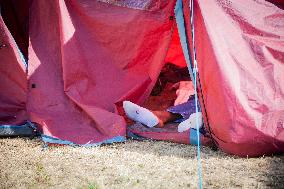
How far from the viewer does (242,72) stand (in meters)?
2.75

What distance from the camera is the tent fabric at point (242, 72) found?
2633 mm

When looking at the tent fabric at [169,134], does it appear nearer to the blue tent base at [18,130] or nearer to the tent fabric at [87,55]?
the tent fabric at [87,55]

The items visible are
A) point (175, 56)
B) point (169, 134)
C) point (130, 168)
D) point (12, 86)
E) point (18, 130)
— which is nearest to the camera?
point (130, 168)

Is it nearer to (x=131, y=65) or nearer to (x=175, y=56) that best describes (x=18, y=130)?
(x=131, y=65)

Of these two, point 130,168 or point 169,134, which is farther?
point 169,134

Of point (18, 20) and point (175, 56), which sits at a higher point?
point (18, 20)

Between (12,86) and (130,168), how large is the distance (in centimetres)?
166

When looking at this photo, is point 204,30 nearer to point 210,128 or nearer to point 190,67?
point 190,67

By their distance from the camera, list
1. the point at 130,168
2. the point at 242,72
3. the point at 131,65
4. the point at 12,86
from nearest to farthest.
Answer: the point at 130,168 → the point at 242,72 → the point at 12,86 → the point at 131,65

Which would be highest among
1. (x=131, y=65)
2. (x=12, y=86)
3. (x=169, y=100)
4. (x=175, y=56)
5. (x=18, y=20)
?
(x=18, y=20)

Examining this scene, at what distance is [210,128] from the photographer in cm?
289

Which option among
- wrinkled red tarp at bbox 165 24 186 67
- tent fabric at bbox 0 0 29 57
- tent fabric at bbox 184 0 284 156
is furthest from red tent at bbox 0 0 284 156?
wrinkled red tarp at bbox 165 24 186 67

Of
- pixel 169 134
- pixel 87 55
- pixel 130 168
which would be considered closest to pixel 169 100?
pixel 169 134

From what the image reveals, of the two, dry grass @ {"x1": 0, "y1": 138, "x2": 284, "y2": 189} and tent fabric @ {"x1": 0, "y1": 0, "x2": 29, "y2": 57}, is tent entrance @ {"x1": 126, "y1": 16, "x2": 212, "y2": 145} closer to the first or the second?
dry grass @ {"x1": 0, "y1": 138, "x2": 284, "y2": 189}
